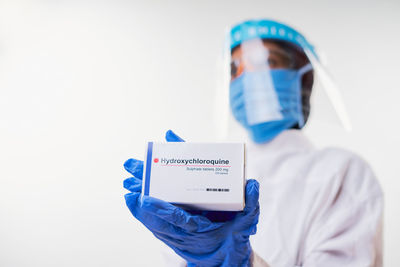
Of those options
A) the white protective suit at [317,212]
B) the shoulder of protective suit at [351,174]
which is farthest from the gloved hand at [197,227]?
the shoulder of protective suit at [351,174]

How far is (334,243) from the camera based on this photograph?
107cm

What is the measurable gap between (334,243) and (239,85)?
747 millimetres

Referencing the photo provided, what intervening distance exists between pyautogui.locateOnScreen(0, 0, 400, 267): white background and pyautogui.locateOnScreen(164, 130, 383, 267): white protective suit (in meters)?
0.36

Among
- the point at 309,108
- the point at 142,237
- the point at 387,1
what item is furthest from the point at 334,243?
the point at 387,1

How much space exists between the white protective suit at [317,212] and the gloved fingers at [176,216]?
262mm

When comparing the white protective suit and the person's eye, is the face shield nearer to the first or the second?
the person's eye

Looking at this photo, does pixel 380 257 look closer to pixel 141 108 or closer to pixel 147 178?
pixel 147 178

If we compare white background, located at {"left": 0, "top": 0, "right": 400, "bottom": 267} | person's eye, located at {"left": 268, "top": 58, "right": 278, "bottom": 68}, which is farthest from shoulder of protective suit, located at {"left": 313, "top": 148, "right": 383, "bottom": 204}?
person's eye, located at {"left": 268, "top": 58, "right": 278, "bottom": 68}

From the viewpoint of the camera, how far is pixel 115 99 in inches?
66.0

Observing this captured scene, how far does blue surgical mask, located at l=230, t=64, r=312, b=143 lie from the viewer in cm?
143

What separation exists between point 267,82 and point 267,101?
3.4 inches

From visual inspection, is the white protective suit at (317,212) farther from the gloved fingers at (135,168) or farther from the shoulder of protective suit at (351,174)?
the gloved fingers at (135,168)

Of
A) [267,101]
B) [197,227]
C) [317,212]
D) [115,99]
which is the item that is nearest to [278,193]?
[317,212]

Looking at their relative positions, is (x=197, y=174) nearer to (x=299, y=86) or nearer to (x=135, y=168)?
(x=135, y=168)
